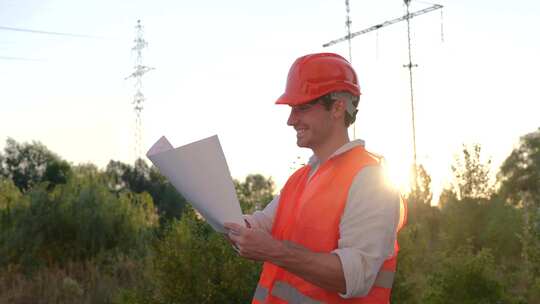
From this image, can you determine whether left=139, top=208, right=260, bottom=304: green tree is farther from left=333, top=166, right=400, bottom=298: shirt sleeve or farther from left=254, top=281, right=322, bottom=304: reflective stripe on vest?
left=333, top=166, right=400, bottom=298: shirt sleeve

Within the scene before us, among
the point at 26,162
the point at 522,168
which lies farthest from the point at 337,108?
the point at 26,162

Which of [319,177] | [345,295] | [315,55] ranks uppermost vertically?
[315,55]

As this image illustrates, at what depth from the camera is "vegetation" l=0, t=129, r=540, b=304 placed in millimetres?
8953

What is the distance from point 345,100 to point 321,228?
560 millimetres

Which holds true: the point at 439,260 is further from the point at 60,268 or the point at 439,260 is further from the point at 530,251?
the point at 60,268

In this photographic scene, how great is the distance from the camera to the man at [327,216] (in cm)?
281

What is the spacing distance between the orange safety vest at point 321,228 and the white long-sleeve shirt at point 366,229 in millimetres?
58

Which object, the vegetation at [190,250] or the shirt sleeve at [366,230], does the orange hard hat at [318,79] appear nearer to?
the shirt sleeve at [366,230]

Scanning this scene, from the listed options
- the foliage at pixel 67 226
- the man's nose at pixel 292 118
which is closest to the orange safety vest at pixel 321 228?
the man's nose at pixel 292 118

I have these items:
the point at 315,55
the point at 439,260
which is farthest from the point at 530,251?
the point at 315,55

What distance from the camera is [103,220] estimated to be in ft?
61.0

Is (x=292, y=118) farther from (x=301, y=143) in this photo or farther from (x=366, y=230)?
(x=366, y=230)

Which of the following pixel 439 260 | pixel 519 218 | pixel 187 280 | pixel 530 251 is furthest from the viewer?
pixel 519 218

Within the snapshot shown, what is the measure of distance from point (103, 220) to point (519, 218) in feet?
34.2
